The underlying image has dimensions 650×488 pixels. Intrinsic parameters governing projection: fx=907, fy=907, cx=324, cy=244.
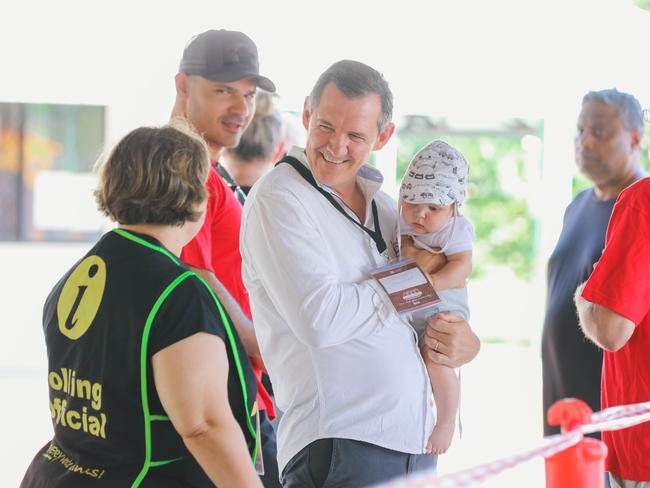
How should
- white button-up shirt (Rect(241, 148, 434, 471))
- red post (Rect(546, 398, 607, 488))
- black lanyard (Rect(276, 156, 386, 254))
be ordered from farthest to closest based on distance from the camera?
black lanyard (Rect(276, 156, 386, 254)) < white button-up shirt (Rect(241, 148, 434, 471)) < red post (Rect(546, 398, 607, 488))

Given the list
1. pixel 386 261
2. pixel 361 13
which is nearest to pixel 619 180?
pixel 386 261

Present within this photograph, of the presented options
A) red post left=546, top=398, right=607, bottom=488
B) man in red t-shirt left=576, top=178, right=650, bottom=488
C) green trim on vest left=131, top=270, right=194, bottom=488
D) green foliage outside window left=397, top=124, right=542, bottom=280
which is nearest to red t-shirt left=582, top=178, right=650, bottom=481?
man in red t-shirt left=576, top=178, right=650, bottom=488

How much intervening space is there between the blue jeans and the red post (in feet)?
1.63

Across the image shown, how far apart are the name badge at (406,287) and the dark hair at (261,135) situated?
1.43 m

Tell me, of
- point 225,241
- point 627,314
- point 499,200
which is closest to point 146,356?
point 225,241

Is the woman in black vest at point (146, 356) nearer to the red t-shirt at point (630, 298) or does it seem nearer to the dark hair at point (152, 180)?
the dark hair at point (152, 180)

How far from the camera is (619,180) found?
3.03 metres

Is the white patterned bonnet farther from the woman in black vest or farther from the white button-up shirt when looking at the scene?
the woman in black vest

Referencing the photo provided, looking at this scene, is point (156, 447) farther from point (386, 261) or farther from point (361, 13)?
point (361, 13)

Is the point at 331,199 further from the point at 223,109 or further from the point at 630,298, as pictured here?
the point at 223,109

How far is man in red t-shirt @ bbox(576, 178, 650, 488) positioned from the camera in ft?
6.51

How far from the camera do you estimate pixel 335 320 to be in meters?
1.77

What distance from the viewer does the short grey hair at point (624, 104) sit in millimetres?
3102

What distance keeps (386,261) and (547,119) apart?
5.42 metres
